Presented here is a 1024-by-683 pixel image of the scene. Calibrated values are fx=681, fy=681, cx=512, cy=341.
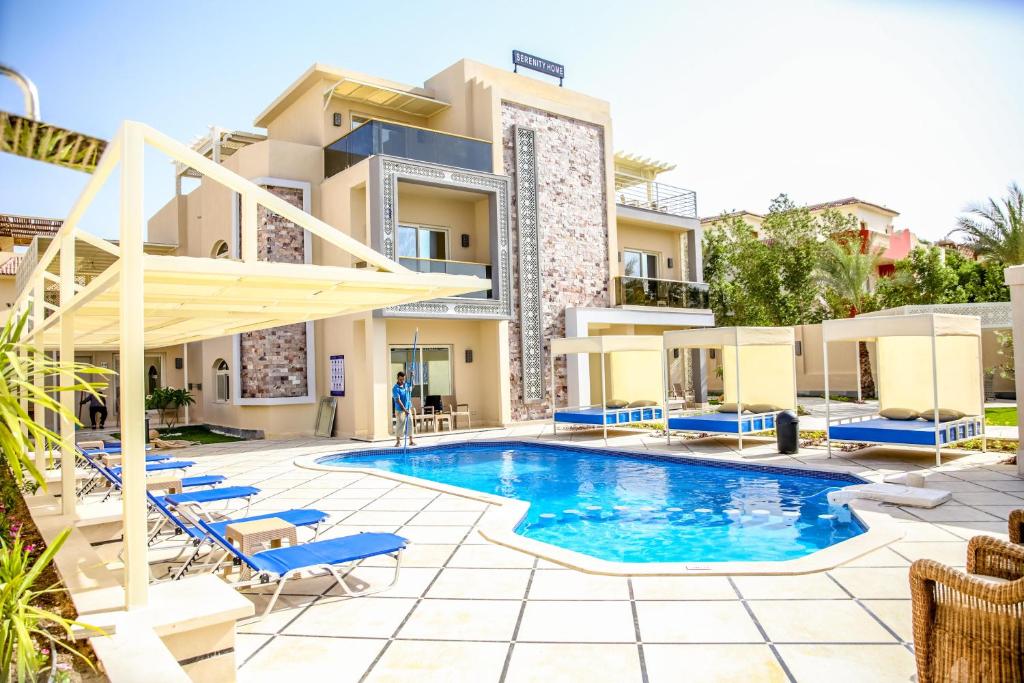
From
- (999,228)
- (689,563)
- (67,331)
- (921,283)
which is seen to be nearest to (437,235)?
(67,331)

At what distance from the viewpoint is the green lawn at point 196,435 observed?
16172 mm

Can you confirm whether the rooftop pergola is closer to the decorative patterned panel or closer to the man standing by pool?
the man standing by pool

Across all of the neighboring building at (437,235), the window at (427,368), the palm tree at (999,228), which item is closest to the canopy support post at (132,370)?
the neighboring building at (437,235)

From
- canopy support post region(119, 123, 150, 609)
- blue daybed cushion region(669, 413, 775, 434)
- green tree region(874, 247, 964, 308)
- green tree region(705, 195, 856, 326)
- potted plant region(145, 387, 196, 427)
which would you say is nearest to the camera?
canopy support post region(119, 123, 150, 609)

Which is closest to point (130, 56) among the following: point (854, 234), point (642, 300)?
point (642, 300)

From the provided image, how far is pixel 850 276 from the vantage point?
891 inches

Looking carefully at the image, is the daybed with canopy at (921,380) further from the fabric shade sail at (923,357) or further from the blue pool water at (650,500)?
the blue pool water at (650,500)

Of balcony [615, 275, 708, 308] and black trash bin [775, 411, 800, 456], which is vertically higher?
balcony [615, 275, 708, 308]

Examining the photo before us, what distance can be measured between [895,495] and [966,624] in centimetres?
481

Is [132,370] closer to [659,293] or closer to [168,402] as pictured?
[168,402]

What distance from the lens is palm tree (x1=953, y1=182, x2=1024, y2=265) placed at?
1994 centimetres

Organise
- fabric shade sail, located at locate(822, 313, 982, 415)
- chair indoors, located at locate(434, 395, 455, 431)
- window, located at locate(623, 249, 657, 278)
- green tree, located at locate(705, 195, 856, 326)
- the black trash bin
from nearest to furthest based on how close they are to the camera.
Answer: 1. fabric shade sail, located at locate(822, 313, 982, 415)
2. the black trash bin
3. chair indoors, located at locate(434, 395, 455, 431)
4. green tree, located at locate(705, 195, 856, 326)
5. window, located at locate(623, 249, 657, 278)

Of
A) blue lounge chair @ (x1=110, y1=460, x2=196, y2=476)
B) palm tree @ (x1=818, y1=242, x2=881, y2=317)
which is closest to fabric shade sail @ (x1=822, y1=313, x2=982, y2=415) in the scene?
blue lounge chair @ (x1=110, y1=460, x2=196, y2=476)

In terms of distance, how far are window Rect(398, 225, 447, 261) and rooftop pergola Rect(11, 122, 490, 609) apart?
9154 mm
